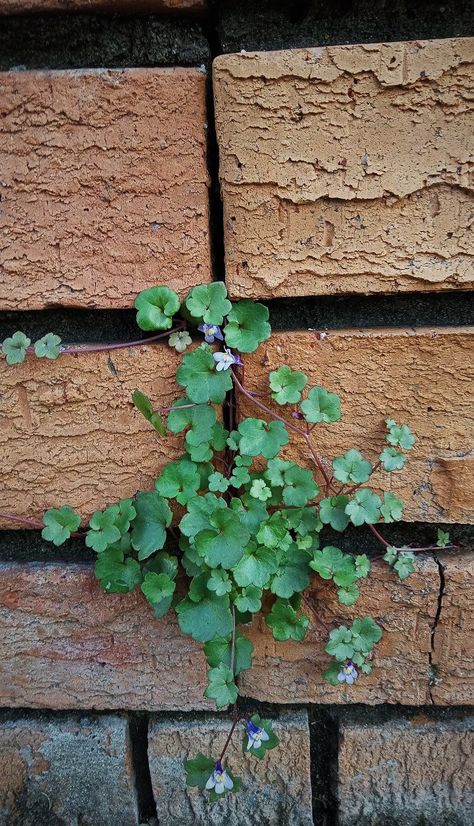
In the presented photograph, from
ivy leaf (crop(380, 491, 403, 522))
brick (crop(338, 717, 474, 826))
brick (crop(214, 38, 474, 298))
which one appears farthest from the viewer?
brick (crop(338, 717, 474, 826))

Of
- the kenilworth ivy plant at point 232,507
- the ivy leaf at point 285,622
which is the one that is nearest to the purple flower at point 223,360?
the kenilworth ivy plant at point 232,507

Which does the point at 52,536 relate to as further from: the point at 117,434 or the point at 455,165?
the point at 455,165

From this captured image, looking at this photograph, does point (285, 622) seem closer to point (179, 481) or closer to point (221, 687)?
point (221, 687)

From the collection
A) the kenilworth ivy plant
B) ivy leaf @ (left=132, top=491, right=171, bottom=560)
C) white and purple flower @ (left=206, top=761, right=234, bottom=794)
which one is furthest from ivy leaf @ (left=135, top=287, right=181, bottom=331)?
white and purple flower @ (left=206, top=761, right=234, bottom=794)

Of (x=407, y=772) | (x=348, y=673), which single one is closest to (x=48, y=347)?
(x=348, y=673)

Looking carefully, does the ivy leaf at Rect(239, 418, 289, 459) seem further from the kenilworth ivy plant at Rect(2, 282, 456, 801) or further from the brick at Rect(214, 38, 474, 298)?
the brick at Rect(214, 38, 474, 298)
